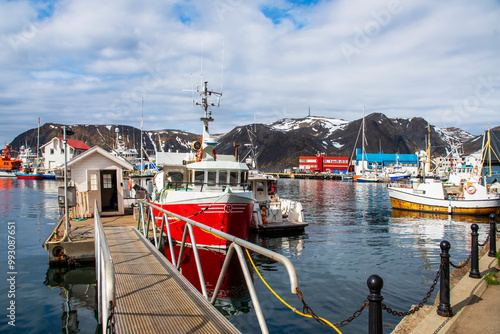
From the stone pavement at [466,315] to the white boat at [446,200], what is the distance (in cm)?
2937

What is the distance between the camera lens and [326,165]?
503 ft

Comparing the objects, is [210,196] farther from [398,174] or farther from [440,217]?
[398,174]

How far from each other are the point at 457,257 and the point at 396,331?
13.9m

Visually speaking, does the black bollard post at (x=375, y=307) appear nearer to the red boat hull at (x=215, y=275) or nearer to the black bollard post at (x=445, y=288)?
the black bollard post at (x=445, y=288)

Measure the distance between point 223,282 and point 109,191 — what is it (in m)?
13.1

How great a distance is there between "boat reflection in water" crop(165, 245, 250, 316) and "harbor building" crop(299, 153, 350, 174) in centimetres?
13669

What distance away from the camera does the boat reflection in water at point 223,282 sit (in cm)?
1145

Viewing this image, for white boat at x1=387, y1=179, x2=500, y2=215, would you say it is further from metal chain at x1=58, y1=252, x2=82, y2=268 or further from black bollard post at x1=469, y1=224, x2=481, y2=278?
metal chain at x1=58, y1=252, x2=82, y2=268

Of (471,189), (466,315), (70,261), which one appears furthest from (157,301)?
(471,189)

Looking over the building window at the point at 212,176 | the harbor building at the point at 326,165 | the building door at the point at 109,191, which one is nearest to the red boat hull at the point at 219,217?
the building window at the point at 212,176

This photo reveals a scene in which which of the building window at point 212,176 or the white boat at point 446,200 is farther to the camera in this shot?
the white boat at point 446,200

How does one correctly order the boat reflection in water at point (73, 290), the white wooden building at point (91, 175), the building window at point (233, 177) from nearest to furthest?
1. the boat reflection in water at point (73, 290)
2. the building window at point (233, 177)
3. the white wooden building at point (91, 175)

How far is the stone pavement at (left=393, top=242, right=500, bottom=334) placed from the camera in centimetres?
638

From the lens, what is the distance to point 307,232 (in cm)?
2589
